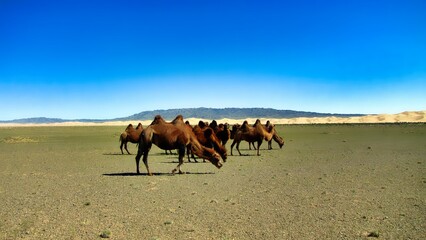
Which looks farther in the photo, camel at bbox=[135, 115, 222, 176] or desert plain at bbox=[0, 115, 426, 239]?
camel at bbox=[135, 115, 222, 176]

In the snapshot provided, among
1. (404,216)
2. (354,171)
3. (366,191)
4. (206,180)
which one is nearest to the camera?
(404,216)

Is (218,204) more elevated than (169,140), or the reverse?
(169,140)

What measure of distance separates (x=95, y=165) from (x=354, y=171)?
1185 centimetres

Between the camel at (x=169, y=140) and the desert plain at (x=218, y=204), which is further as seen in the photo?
the camel at (x=169, y=140)

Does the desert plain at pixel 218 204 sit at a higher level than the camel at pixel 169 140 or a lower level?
lower

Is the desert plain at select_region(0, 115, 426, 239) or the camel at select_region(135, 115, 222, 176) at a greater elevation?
the camel at select_region(135, 115, 222, 176)

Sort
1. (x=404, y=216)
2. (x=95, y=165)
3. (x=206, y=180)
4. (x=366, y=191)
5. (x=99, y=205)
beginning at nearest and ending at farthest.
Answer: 1. (x=404, y=216)
2. (x=99, y=205)
3. (x=366, y=191)
4. (x=206, y=180)
5. (x=95, y=165)

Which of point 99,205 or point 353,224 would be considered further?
point 99,205

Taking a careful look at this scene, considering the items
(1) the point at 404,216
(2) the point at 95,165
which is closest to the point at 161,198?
(1) the point at 404,216

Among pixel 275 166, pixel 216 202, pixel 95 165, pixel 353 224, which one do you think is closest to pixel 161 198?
pixel 216 202

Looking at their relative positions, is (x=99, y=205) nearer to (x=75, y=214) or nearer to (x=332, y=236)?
(x=75, y=214)

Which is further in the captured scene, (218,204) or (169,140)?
(169,140)

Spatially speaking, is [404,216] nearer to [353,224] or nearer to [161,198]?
[353,224]

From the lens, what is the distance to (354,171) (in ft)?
56.5
